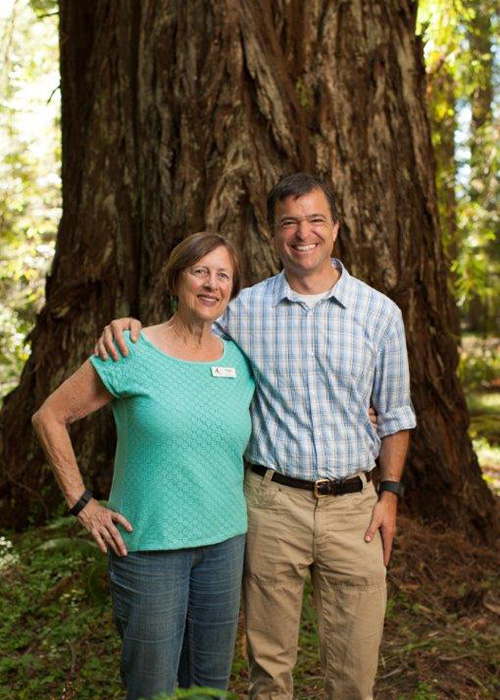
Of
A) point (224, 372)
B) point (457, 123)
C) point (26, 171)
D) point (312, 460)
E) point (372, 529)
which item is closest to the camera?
point (224, 372)

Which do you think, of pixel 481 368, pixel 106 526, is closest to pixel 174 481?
pixel 106 526

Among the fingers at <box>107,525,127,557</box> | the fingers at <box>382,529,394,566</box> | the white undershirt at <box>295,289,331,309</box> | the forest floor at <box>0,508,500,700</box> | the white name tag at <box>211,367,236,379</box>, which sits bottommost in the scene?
the forest floor at <box>0,508,500,700</box>

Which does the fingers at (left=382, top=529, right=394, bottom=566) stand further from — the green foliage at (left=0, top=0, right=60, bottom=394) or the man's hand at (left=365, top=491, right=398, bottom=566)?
the green foliage at (left=0, top=0, right=60, bottom=394)

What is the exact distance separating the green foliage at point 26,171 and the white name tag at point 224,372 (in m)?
7.90

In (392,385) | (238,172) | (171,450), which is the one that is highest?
(238,172)

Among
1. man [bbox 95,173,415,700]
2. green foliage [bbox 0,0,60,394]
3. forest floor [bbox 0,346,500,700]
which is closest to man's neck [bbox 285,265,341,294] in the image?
man [bbox 95,173,415,700]

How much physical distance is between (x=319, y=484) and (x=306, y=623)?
1.89 meters

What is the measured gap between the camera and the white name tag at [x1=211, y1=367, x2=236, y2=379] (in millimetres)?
3086

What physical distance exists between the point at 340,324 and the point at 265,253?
173 cm

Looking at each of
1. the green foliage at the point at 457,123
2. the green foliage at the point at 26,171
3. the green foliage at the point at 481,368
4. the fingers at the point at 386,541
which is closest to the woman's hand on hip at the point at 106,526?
the fingers at the point at 386,541

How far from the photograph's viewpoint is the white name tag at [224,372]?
309 centimetres

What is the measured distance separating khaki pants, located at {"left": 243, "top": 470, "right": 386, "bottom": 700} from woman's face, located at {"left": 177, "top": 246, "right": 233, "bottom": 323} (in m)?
0.69

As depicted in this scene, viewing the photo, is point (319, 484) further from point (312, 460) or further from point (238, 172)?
point (238, 172)

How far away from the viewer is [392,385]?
348cm
